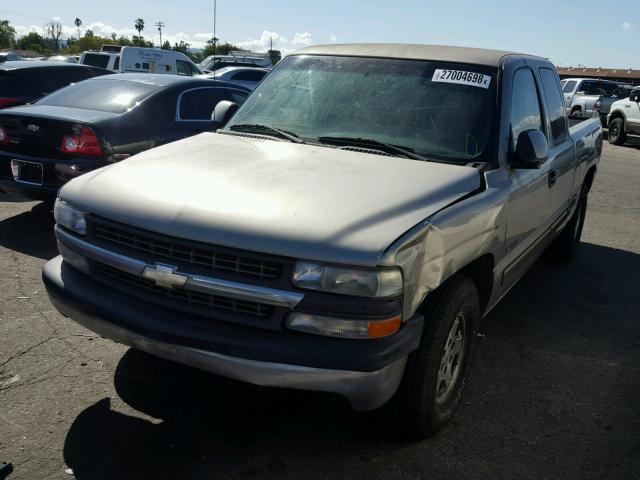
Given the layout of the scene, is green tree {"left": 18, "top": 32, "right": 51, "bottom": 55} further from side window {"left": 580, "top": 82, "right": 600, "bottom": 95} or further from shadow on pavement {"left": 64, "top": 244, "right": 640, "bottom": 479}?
shadow on pavement {"left": 64, "top": 244, "right": 640, "bottom": 479}

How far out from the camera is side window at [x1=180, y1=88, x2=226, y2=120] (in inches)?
288

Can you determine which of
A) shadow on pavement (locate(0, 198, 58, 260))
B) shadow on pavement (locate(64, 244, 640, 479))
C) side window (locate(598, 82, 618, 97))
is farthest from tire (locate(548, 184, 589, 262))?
side window (locate(598, 82, 618, 97))

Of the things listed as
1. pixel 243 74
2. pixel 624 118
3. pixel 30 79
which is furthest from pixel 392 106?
pixel 243 74

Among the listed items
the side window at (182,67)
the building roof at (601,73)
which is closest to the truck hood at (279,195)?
the side window at (182,67)

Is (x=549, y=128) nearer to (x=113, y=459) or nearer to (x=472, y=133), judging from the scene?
(x=472, y=133)

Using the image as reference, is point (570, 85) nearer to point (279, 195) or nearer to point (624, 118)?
point (624, 118)

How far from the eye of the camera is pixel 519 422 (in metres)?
3.50

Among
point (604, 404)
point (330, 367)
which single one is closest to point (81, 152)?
point (330, 367)

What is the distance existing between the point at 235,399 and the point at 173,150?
1432 mm

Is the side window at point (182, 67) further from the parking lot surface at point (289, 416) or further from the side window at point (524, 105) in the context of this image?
the side window at point (524, 105)

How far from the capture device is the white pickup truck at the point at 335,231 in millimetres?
2617

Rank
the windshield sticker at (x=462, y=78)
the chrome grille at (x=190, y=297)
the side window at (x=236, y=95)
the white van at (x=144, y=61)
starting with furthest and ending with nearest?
the white van at (x=144, y=61) → the side window at (x=236, y=95) → the windshield sticker at (x=462, y=78) → the chrome grille at (x=190, y=297)

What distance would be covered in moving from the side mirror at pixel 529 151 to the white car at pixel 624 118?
15978 millimetres

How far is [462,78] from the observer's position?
3861mm
